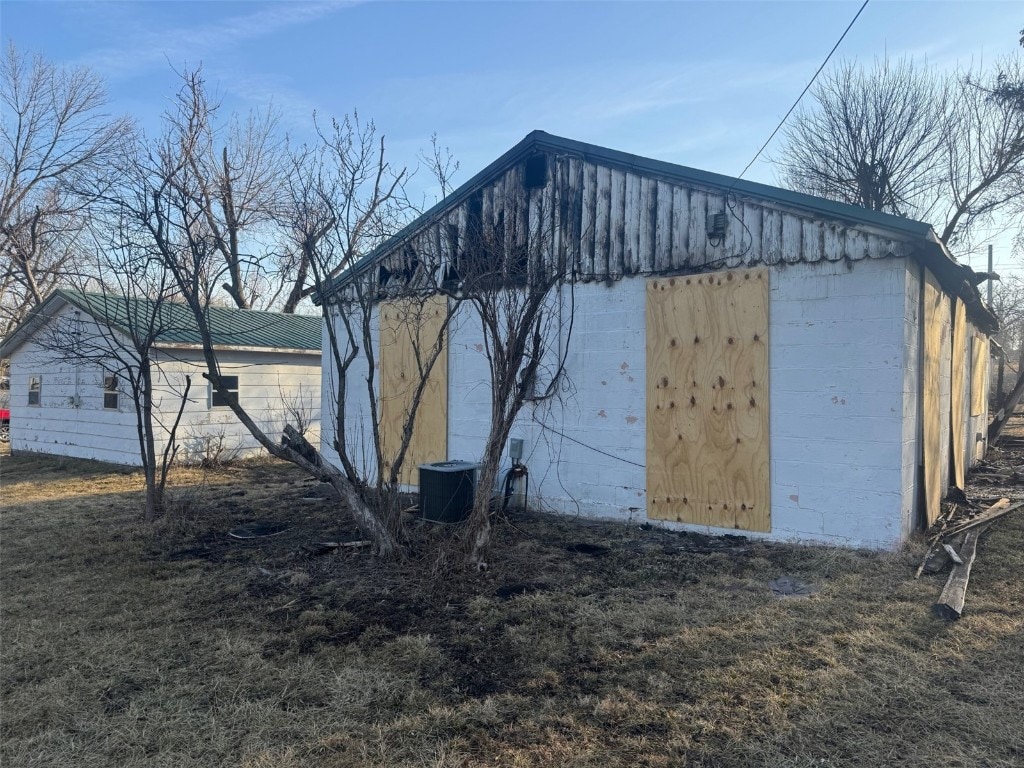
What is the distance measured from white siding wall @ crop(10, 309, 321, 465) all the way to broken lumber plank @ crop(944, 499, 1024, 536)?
12.2 metres

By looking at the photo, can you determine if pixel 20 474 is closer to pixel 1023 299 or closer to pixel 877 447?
pixel 877 447

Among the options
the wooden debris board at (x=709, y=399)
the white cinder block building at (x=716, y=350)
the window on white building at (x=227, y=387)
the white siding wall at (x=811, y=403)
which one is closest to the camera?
the white siding wall at (x=811, y=403)

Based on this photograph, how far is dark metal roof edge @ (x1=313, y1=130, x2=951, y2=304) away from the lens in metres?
6.02

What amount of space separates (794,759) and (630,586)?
244cm

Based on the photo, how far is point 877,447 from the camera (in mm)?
6082

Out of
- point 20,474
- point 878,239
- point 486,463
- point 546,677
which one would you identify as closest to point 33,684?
point 546,677

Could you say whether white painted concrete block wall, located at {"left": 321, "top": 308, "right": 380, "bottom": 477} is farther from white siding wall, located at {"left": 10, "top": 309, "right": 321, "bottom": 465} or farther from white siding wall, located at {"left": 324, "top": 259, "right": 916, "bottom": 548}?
white siding wall, located at {"left": 10, "top": 309, "right": 321, "bottom": 465}

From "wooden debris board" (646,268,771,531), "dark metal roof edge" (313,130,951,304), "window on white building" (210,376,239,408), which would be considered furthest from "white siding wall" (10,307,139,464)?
"wooden debris board" (646,268,771,531)

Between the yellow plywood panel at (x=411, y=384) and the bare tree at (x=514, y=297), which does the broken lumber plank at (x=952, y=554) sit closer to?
the bare tree at (x=514, y=297)

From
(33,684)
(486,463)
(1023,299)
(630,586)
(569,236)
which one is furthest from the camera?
(1023,299)

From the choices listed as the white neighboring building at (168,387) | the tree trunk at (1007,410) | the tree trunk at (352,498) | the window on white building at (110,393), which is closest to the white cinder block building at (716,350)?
the tree trunk at (352,498)

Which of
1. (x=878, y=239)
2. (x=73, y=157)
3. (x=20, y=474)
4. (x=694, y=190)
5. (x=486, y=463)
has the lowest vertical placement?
(x=20, y=474)

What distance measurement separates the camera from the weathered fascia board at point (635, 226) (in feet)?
21.1

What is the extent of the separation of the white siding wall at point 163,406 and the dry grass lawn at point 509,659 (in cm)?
742
